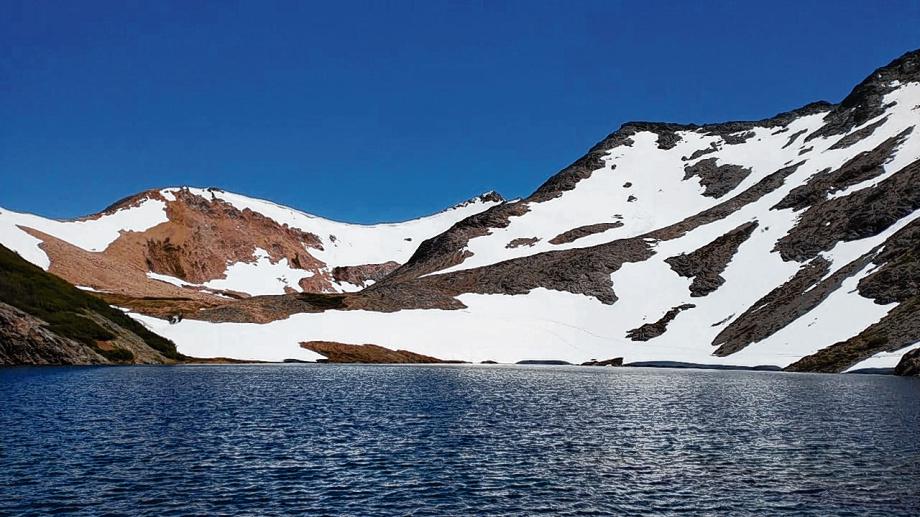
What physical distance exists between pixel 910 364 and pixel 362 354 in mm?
74517

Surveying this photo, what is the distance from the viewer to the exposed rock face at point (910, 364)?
84375mm

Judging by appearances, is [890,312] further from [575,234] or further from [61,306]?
[61,306]

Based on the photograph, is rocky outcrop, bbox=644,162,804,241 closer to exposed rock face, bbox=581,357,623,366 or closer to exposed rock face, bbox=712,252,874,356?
exposed rock face, bbox=712,252,874,356

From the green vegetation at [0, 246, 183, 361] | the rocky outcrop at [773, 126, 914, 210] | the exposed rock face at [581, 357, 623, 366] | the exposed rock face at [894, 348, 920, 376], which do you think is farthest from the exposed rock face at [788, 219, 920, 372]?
the green vegetation at [0, 246, 183, 361]

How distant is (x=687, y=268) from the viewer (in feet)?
519

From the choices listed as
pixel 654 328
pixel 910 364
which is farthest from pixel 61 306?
pixel 910 364

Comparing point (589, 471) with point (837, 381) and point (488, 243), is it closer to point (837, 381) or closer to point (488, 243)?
point (837, 381)

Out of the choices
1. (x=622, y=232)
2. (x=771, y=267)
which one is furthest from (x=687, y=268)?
(x=622, y=232)

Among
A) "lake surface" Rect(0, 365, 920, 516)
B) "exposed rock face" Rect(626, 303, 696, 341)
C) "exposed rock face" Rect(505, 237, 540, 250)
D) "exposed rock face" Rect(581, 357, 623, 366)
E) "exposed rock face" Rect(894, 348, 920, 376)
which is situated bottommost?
"lake surface" Rect(0, 365, 920, 516)

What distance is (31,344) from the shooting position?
3580 inches

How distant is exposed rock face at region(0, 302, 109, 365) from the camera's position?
89250mm

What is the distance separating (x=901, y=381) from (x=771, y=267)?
6864 centimetres

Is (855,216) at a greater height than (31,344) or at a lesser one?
greater

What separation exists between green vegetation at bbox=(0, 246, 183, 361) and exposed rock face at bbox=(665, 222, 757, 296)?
314 feet
